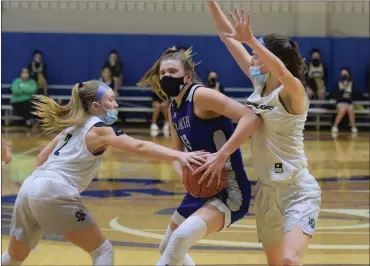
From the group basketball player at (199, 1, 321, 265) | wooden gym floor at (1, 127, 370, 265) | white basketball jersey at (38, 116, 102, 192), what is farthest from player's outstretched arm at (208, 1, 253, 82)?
wooden gym floor at (1, 127, 370, 265)

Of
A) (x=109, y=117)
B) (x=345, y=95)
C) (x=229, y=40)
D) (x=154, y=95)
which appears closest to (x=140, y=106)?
(x=154, y=95)

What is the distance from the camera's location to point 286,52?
13.0ft

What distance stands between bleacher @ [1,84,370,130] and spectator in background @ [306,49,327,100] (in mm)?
339

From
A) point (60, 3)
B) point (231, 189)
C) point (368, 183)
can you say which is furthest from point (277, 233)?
point (60, 3)

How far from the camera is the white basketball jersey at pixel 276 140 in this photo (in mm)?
3920

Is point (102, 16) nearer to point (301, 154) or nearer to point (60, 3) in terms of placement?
point (60, 3)

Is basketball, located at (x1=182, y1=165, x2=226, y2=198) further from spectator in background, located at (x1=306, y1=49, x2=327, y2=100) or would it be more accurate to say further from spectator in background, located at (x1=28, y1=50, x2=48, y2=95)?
spectator in background, located at (x1=28, y1=50, x2=48, y2=95)

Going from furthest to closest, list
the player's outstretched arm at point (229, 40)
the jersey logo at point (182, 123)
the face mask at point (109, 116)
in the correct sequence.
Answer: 1. the player's outstretched arm at point (229, 40)
2. the face mask at point (109, 116)
3. the jersey logo at point (182, 123)

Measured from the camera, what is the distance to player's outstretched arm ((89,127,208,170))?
3.92m

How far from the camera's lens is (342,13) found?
16781 mm

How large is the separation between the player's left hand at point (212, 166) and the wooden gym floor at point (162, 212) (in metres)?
1.62

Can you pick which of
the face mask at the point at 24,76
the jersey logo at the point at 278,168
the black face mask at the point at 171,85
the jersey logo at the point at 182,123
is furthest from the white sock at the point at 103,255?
the face mask at the point at 24,76

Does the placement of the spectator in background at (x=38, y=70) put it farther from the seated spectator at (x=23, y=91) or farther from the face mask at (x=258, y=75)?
the face mask at (x=258, y=75)

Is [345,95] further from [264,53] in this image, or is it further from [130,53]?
[264,53]
